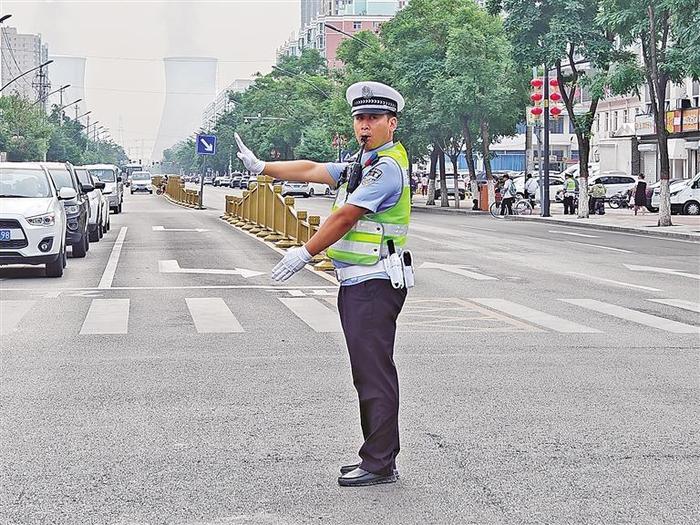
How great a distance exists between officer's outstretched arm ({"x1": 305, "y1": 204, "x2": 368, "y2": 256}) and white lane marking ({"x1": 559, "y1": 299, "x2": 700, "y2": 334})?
7.05 metres

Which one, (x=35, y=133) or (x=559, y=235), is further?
(x=35, y=133)

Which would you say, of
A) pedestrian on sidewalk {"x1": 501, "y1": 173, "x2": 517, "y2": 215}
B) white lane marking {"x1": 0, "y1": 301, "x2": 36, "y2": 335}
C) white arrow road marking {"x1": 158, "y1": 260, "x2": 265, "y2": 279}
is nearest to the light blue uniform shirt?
white lane marking {"x1": 0, "y1": 301, "x2": 36, "y2": 335}

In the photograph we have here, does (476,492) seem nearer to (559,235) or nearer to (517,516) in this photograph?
(517,516)

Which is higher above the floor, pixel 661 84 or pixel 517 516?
pixel 661 84

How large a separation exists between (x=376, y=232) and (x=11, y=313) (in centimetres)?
860

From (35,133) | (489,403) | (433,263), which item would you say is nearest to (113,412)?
(489,403)

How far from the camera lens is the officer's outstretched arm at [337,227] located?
6051 millimetres

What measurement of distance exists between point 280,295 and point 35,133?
79919mm

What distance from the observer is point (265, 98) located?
118 metres

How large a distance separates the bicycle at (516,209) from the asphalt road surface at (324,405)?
106 feet

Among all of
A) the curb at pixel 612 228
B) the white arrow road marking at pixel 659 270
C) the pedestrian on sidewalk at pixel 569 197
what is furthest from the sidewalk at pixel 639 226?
the white arrow road marking at pixel 659 270

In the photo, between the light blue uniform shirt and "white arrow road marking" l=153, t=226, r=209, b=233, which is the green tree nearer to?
"white arrow road marking" l=153, t=226, r=209, b=233

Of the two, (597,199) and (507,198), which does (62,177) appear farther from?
(597,199)

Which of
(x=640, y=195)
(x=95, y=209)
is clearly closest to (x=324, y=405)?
(x=95, y=209)
